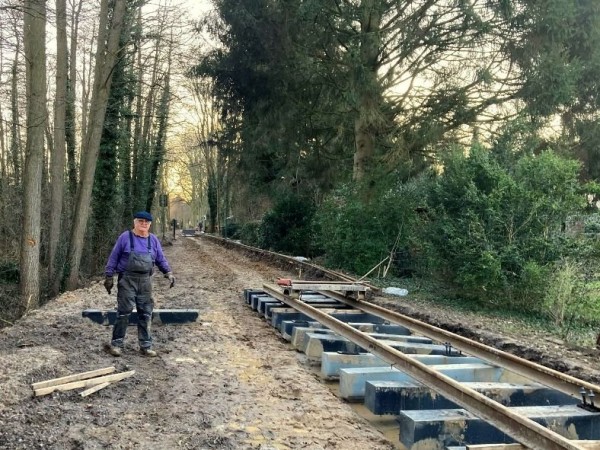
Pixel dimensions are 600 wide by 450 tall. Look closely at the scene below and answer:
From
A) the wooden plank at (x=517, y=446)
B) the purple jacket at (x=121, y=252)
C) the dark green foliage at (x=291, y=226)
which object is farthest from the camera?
the dark green foliage at (x=291, y=226)

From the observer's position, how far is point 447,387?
15.9 feet

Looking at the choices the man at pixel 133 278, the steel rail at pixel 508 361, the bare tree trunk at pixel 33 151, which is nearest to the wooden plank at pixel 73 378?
the man at pixel 133 278

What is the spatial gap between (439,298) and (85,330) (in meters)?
7.30

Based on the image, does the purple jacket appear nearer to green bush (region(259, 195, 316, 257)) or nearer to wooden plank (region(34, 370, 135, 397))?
wooden plank (region(34, 370, 135, 397))

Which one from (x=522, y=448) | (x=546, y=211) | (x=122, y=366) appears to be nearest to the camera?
(x=522, y=448)

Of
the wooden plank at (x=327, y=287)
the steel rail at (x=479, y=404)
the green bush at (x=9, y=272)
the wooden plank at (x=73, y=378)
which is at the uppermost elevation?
the wooden plank at (x=327, y=287)

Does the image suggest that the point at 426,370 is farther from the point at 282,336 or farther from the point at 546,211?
the point at 546,211

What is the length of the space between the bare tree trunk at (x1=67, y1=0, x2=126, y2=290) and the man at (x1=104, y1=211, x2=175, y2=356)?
951 cm

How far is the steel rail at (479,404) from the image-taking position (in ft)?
12.0

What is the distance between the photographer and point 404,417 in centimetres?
446

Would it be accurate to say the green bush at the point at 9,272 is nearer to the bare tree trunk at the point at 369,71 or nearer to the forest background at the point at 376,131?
the forest background at the point at 376,131

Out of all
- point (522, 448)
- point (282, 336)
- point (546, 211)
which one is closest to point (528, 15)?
point (546, 211)

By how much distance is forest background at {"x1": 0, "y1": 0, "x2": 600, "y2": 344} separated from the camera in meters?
10.8

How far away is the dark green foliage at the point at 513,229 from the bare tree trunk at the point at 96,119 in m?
10.3
